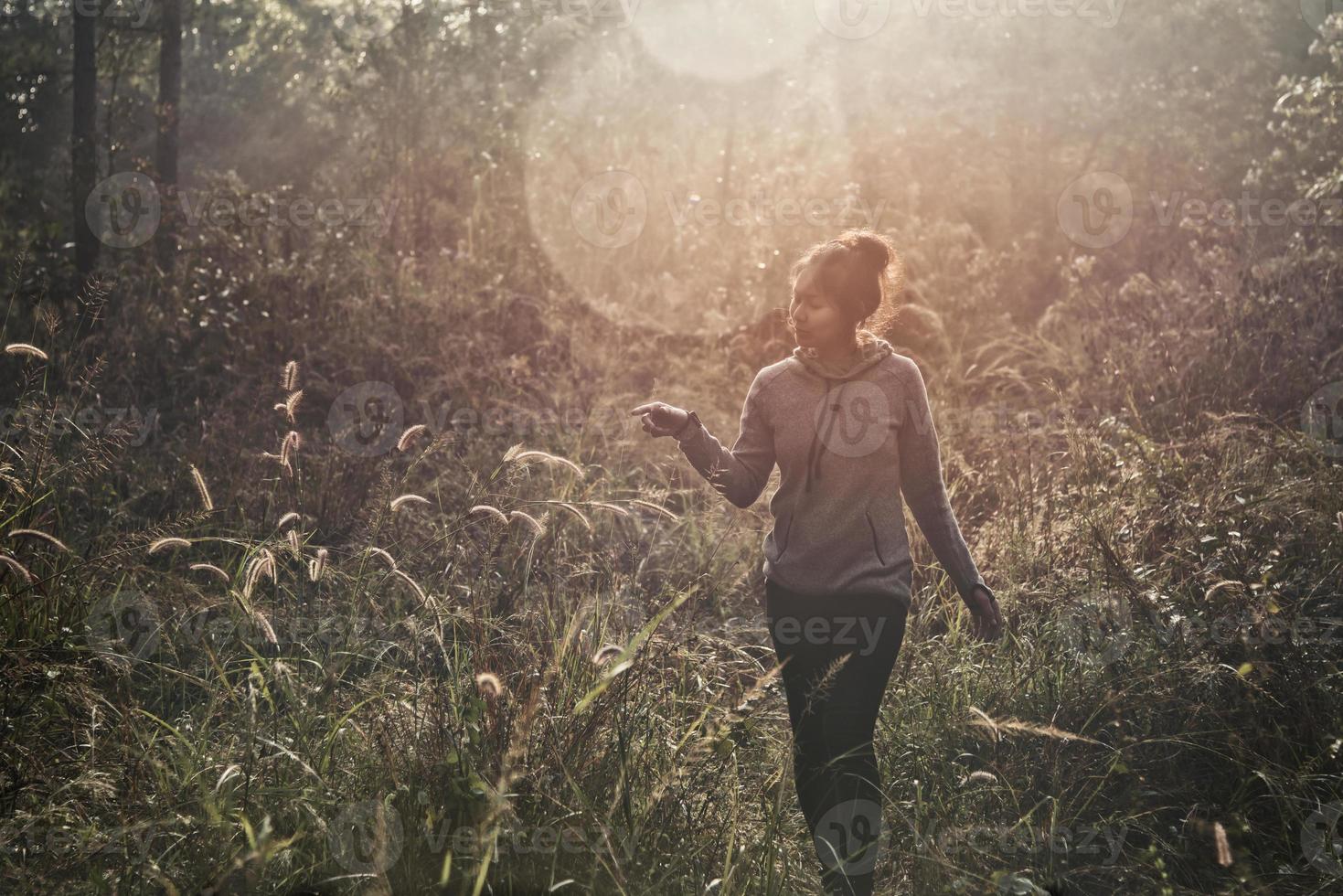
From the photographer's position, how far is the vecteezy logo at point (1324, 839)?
3.03 meters

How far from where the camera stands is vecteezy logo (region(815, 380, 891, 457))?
2.92m

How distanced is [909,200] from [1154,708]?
25.7 feet

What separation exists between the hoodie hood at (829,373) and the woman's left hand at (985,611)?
57 cm

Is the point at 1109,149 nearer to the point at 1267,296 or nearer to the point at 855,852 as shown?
the point at 1267,296

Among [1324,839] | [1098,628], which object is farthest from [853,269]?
[1324,839]

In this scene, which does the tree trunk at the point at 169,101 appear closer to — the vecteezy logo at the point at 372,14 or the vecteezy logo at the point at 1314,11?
the vecteezy logo at the point at 372,14

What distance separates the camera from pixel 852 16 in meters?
16.6

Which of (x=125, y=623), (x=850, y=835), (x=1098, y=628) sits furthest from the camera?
(x=1098, y=628)

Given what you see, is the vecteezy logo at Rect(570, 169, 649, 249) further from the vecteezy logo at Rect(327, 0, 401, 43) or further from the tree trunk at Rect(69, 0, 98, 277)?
the tree trunk at Rect(69, 0, 98, 277)

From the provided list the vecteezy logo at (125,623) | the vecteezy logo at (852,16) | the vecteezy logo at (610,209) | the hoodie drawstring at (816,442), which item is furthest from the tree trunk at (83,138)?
the vecteezy logo at (852,16)

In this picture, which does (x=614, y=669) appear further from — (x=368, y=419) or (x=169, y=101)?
(x=169, y=101)

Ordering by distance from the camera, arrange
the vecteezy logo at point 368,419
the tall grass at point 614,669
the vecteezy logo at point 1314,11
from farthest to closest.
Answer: the vecteezy logo at point 1314,11
the vecteezy logo at point 368,419
the tall grass at point 614,669

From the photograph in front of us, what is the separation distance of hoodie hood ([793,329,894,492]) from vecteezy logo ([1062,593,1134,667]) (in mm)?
1607

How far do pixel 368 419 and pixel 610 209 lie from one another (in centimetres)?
456
